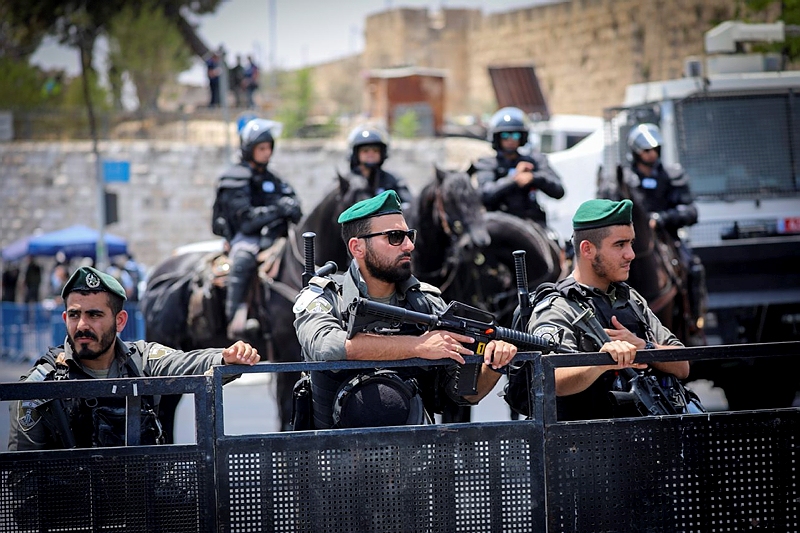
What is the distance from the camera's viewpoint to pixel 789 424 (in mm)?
4363

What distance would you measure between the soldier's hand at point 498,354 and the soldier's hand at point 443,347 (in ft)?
0.25

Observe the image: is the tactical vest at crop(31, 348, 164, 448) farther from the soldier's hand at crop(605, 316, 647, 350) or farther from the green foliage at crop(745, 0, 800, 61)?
the green foliage at crop(745, 0, 800, 61)

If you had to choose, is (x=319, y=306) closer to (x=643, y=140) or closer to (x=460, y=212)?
(x=460, y=212)

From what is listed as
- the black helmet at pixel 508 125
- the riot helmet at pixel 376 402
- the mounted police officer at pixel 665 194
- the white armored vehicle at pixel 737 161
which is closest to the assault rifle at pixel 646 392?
the riot helmet at pixel 376 402

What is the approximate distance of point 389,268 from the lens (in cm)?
462

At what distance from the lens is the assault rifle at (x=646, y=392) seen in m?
4.58

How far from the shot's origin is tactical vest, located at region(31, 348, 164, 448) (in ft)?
14.8

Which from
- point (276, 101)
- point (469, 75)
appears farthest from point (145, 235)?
point (469, 75)

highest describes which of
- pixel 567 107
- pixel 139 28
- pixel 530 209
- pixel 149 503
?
pixel 139 28

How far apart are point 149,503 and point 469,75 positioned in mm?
55597

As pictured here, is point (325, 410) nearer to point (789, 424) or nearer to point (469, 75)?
point (789, 424)

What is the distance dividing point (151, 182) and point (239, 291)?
83.6 feet

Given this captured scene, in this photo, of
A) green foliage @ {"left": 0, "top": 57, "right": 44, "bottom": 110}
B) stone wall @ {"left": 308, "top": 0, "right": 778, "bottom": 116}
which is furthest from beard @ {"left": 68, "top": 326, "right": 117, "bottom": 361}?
green foliage @ {"left": 0, "top": 57, "right": 44, "bottom": 110}

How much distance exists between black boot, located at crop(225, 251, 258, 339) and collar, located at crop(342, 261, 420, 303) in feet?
13.7
